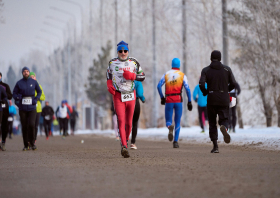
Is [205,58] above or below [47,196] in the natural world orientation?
above

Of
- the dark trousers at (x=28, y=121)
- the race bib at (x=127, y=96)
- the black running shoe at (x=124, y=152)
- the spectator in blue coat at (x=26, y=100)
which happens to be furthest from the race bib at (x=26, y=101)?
the black running shoe at (x=124, y=152)

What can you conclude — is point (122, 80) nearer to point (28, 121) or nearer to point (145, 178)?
point (145, 178)

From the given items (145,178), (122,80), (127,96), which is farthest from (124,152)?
(145,178)

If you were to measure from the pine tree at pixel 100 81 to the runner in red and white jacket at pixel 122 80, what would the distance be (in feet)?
167

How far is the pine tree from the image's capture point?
6300 cm

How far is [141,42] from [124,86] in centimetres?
3921

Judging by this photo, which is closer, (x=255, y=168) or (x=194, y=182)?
(x=194, y=182)

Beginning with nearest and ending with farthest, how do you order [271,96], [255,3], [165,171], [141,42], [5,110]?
[165,171] → [5,110] → [255,3] → [271,96] → [141,42]

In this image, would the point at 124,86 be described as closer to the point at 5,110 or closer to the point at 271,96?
the point at 5,110

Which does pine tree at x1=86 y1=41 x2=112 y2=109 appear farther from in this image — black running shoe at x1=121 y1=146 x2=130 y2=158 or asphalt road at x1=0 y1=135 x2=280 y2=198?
asphalt road at x1=0 y1=135 x2=280 y2=198

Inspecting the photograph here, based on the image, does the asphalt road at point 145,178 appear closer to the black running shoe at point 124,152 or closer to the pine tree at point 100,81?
the black running shoe at point 124,152

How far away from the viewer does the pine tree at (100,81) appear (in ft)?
207

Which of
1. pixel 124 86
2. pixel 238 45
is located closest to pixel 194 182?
pixel 124 86

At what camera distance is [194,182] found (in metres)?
6.54
